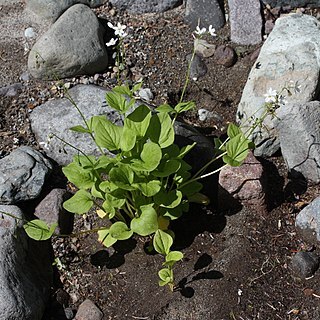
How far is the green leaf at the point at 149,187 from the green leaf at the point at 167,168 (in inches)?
2.3

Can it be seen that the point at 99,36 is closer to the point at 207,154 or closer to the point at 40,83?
the point at 40,83

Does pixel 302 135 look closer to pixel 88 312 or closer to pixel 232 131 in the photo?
pixel 232 131

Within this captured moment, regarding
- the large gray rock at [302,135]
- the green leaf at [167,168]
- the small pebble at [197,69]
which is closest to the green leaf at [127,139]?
the green leaf at [167,168]

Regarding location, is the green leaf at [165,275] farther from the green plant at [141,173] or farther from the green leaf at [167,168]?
the green leaf at [167,168]

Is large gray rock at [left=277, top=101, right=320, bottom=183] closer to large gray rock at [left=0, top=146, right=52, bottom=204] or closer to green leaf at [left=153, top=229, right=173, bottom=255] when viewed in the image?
green leaf at [left=153, top=229, right=173, bottom=255]

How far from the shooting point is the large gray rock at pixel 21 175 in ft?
14.3

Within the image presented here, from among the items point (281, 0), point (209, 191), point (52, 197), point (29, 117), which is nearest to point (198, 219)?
point (209, 191)

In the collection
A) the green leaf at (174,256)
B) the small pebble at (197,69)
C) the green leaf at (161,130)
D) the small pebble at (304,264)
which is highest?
the green leaf at (161,130)

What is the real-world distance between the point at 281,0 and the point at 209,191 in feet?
6.94

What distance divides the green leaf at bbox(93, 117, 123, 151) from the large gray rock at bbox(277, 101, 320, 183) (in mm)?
1233

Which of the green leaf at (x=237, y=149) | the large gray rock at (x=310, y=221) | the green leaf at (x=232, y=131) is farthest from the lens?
the large gray rock at (x=310, y=221)

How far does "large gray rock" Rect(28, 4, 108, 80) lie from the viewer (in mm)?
5102

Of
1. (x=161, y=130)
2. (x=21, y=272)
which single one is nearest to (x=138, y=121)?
(x=161, y=130)

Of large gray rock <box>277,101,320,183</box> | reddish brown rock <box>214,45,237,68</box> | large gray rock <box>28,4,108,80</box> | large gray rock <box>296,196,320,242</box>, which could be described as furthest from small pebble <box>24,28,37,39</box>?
large gray rock <box>296,196,320,242</box>
